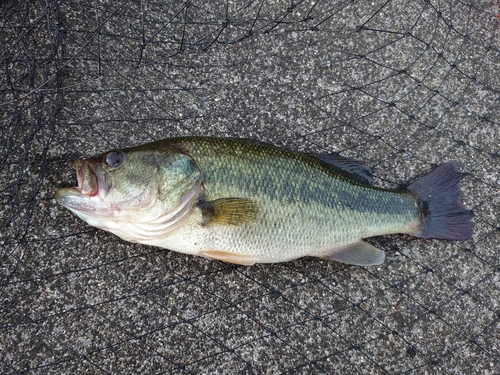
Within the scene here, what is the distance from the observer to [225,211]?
221 centimetres

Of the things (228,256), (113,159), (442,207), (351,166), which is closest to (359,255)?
(351,166)

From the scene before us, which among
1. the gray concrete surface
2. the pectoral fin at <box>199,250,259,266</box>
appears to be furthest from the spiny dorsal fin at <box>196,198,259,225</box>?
the gray concrete surface

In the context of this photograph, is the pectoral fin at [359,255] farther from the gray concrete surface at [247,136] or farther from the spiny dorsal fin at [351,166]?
the spiny dorsal fin at [351,166]

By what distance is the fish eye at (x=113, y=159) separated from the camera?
85.6 inches

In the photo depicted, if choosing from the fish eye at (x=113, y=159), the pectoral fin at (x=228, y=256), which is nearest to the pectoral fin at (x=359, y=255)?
the pectoral fin at (x=228, y=256)

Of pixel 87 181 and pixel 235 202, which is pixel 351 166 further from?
pixel 87 181

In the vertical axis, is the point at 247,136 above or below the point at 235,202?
above

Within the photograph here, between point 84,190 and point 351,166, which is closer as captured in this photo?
point 84,190

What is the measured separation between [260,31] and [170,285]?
73.4 inches

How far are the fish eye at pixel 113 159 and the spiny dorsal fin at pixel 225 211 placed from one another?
48 cm

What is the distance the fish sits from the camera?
216 centimetres

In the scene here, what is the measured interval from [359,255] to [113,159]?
1541 mm

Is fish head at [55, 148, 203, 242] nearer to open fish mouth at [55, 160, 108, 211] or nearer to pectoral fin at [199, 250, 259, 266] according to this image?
open fish mouth at [55, 160, 108, 211]

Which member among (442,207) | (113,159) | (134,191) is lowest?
(442,207)
